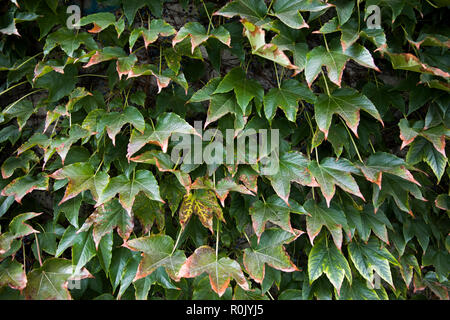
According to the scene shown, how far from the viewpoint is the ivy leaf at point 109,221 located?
1003 mm

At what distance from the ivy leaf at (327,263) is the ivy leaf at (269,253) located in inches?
4.9

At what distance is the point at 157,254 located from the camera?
1005 millimetres

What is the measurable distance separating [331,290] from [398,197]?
406 millimetres

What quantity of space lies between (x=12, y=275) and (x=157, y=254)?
0.45 m

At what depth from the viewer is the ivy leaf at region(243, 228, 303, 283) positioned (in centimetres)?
103

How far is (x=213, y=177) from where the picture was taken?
1047 mm

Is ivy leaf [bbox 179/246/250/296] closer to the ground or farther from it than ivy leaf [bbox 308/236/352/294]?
farther from it

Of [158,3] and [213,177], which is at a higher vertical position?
[158,3]

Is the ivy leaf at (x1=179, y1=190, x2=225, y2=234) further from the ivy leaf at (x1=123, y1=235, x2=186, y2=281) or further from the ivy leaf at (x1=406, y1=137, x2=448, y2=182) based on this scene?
the ivy leaf at (x1=406, y1=137, x2=448, y2=182)

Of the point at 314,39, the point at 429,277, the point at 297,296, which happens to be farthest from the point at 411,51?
the point at 297,296

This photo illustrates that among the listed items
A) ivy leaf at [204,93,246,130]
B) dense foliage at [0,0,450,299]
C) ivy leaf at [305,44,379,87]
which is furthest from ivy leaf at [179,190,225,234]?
ivy leaf at [305,44,379,87]

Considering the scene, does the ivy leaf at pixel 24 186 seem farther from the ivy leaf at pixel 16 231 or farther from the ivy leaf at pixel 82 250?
the ivy leaf at pixel 82 250

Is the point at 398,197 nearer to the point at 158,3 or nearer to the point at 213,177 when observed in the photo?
the point at 213,177

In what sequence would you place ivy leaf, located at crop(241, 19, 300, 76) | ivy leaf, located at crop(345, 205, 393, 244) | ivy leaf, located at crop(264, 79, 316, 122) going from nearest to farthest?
1. ivy leaf, located at crop(241, 19, 300, 76)
2. ivy leaf, located at crop(264, 79, 316, 122)
3. ivy leaf, located at crop(345, 205, 393, 244)
